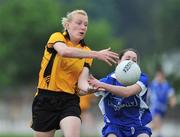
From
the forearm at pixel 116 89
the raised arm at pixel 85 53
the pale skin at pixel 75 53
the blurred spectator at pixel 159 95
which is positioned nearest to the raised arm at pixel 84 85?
the pale skin at pixel 75 53

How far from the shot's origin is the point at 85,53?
10.6 metres

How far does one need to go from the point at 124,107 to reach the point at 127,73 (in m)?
0.90

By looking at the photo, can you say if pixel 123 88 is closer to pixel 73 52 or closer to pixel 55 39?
pixel 73 52

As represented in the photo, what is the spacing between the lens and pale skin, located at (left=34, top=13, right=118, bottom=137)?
1040 centimetres

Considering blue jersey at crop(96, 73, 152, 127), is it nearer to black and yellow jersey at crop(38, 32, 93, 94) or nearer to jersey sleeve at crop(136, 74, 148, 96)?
jersey sleeve at crop(136, 74, 148, 96)

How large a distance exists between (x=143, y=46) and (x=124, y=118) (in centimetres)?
8441

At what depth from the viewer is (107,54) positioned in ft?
34.1

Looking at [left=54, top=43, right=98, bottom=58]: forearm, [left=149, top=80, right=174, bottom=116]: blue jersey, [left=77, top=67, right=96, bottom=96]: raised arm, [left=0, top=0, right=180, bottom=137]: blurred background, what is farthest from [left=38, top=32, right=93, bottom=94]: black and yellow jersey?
[left=0, top=0, right=180, bottom=137]: blurred background

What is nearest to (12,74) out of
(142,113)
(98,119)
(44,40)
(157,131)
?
(44,40)

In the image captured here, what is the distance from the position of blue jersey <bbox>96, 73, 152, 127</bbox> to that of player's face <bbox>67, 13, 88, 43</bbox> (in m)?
0.85

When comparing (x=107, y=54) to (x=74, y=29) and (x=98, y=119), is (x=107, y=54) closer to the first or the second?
(x=74, y=29)

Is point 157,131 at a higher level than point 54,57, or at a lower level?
lower

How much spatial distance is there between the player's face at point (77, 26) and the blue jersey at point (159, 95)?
10.6m

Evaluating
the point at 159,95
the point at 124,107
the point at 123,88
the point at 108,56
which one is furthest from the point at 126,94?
the point at 159,95
